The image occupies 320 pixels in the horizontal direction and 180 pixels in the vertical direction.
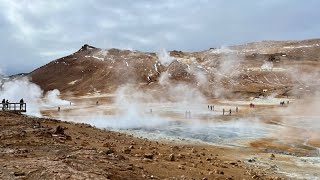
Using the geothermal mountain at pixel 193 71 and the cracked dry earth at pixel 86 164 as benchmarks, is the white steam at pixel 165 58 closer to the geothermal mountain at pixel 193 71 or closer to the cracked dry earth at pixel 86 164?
the geothermal mountain at pixel 193 71

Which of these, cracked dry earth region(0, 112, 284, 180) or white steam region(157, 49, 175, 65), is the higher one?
white steam region(157, 49, 175, 65)

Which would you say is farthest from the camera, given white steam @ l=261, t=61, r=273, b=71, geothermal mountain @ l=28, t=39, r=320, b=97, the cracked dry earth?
white steam @ l=261, t=61, r=273, b=71

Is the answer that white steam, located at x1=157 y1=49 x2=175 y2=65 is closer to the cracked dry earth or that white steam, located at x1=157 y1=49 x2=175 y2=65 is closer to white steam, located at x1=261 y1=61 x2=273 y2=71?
white steam, located at x1=261 y1=61 x2=273 y2=71

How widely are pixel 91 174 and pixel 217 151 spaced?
15.1 meters

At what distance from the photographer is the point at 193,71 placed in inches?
4459

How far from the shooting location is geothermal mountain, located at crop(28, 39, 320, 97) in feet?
335

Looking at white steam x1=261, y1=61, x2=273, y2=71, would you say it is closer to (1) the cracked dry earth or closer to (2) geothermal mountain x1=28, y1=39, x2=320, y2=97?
(2) geothermal mountain x1=28, y1=39, x2=320, y2=97

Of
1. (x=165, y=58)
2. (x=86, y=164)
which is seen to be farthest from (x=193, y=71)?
(x=86, y=164)

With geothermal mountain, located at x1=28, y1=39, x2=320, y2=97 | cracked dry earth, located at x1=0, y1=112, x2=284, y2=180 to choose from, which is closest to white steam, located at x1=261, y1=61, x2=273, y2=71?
geothermal mountain, located at x1=28, y1=39, x2=320, y2=97

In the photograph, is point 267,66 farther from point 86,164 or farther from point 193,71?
point 86,164

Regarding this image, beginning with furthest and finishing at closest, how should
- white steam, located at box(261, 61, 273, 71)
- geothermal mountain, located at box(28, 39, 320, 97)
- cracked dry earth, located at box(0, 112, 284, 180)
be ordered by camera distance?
1. white steam, located at box(261, 61, 273, 71)
2. geothermal mountain, located at box(28, 39, 320, 97)
3. cracked dry earth, located at box(0, 112, 284, 180)

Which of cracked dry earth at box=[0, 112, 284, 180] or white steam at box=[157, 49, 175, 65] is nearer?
cracked dry earth at box=[0, 112, 284, 180]

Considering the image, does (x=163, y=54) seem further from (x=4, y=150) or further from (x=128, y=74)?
(x=4, y=150)

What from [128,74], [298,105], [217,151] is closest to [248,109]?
[298,105]
